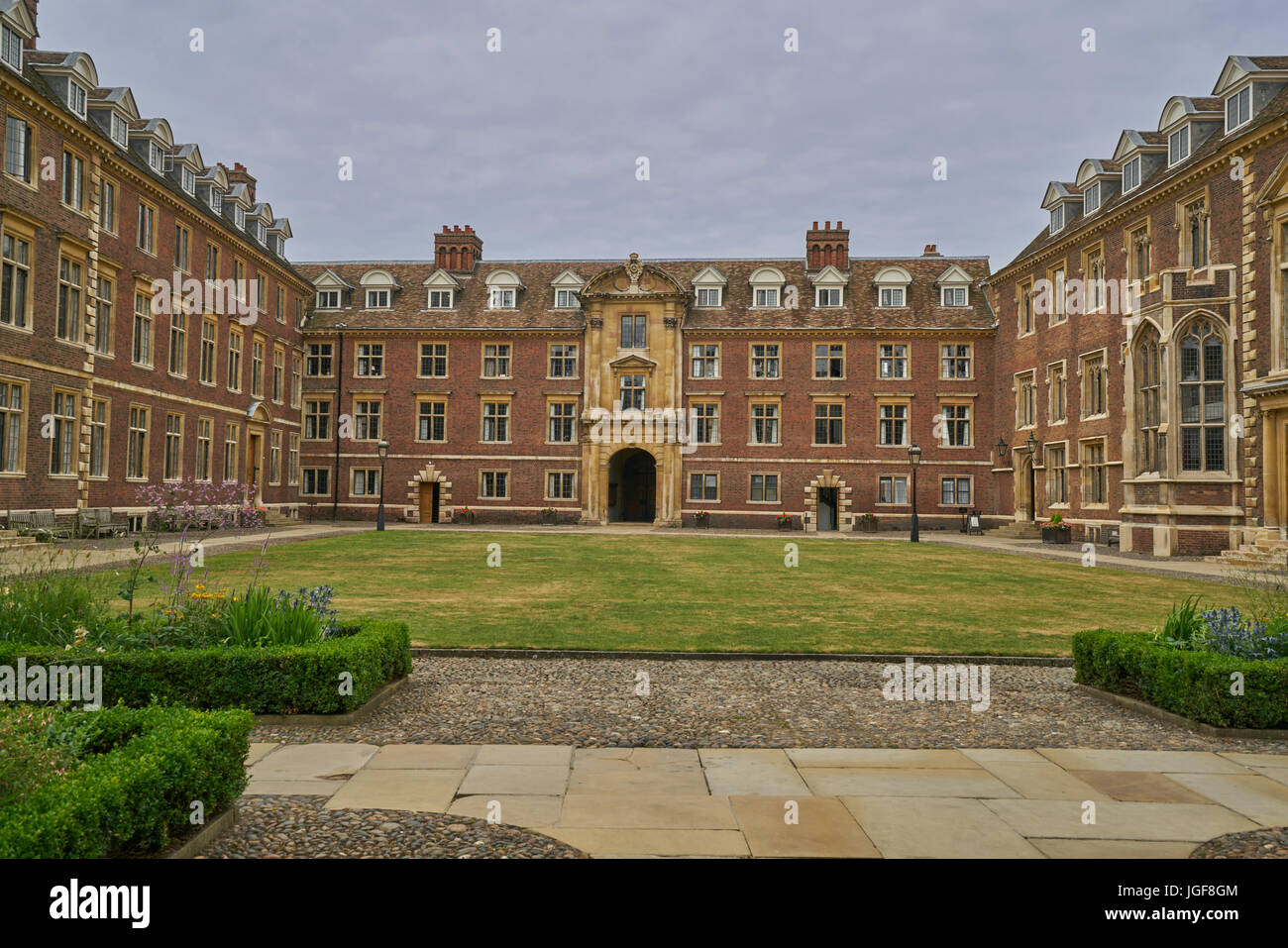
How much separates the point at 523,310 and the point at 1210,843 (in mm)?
43380

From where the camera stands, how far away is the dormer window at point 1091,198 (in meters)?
34.5

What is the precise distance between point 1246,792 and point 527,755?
4.99 metres

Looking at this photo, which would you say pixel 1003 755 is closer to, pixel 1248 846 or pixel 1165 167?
pixel 1248 846

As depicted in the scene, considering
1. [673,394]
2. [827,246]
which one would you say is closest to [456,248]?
[673,394]

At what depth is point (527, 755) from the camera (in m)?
6.40

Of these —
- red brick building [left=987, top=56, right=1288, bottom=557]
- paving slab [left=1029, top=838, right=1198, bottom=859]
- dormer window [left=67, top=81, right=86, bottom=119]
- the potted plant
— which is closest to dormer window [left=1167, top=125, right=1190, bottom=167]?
red brick building [left=987, top=56, right=1288, bottom=557]

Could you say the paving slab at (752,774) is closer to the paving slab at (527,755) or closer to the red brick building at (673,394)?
the paving slab at (527,755)

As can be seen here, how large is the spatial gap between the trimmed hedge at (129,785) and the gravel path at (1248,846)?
5.33 metres

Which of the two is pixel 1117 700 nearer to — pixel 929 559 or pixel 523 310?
pixel 929 559

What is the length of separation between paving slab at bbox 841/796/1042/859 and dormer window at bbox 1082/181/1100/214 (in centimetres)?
3554

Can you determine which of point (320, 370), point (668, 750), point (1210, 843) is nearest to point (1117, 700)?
point (1210, 843)

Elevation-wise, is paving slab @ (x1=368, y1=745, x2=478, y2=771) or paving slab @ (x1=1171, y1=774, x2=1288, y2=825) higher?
paving slab @ (x1=368, y1=745, x2=478, y2=771)

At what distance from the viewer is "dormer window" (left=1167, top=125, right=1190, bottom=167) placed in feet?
94.1

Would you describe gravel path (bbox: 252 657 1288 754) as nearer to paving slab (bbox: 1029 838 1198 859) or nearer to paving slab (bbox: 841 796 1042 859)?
paving slab (bbox: 841 796 1042 859)
